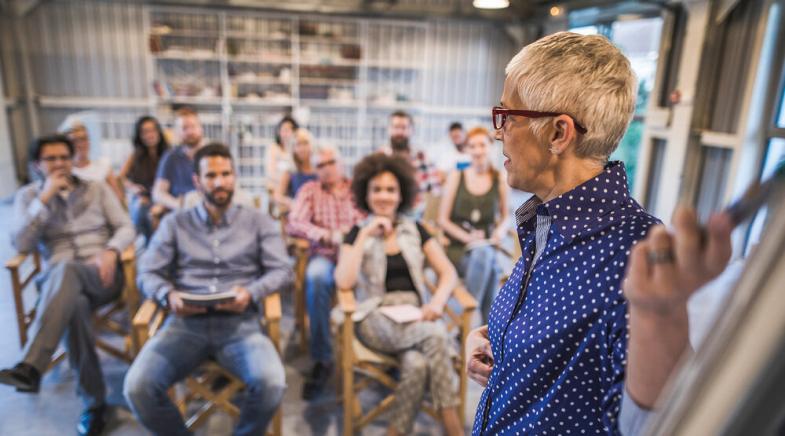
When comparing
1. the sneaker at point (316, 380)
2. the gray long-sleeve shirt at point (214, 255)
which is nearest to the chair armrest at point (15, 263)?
the gray long-sleeve shirt at point (214, 255)

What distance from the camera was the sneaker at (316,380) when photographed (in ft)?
8.46

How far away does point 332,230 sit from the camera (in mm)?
3141

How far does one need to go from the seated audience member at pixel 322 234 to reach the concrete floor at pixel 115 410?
0.12 meters

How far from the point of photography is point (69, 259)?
2646mm

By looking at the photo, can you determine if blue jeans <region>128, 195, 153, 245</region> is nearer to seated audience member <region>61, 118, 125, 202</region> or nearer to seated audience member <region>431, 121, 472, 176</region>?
seated audience member <region>61, 118, 125, 202</region>

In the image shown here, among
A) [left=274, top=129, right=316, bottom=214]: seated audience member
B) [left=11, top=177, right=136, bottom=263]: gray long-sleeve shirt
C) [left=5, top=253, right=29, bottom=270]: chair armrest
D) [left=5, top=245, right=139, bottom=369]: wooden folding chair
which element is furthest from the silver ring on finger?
[left=274, top=129, right=316, bottom=214]: seated audience member

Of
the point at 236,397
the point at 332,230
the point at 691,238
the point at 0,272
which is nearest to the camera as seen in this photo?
the point at 691,238

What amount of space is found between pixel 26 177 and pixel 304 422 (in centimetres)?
717

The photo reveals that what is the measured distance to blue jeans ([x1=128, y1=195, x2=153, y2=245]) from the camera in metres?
3.86

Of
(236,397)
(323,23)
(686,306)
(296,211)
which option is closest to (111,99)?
(323,23)

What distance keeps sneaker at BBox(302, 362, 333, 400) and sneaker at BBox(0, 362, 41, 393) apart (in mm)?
1225

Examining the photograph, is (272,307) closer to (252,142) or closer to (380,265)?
(380,265)

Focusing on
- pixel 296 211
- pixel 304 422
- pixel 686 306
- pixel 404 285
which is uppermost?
pixel 686 306

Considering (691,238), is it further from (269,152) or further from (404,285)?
(269,152)
